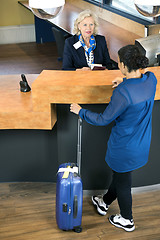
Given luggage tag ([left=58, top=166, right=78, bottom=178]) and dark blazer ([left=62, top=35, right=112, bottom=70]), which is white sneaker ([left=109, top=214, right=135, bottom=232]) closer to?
luggage tag ([left=58, top=166, right=78, bottom=178])

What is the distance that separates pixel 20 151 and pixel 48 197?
0.48 metres

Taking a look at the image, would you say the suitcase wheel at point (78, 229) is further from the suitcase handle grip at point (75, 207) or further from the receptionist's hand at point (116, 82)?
the receptionist's hand at point (116, 82)

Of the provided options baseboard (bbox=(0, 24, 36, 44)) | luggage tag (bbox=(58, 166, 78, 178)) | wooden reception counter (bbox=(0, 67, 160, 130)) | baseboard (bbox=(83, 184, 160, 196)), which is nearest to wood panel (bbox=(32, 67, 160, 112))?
wooden reception counter (bbox=(0, 67, 160, 130))

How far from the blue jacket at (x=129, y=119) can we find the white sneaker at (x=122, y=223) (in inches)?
18.3

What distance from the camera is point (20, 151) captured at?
293 cm

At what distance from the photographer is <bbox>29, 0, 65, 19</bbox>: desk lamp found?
6.13 feet

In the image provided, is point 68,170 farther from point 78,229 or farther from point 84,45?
point 84,45

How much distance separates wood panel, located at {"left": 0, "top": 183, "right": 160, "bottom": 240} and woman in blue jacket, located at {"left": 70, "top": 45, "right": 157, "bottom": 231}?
0.38 ft

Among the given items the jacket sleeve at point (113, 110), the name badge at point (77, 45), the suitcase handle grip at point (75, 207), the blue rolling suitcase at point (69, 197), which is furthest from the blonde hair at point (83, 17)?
the suitcase handle grip at point (75, 207)

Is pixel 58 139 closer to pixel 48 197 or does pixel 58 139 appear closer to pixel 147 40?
pixel 48 197

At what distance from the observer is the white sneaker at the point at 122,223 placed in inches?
99.4

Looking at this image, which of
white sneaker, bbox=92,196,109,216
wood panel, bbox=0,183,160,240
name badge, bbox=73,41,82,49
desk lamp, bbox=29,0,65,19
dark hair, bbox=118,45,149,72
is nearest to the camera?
→ desk lamp, bbox=29,0,65,19

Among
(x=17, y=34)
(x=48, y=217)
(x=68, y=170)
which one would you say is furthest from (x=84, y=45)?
(x=17, y=34)

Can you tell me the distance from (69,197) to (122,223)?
52cm
